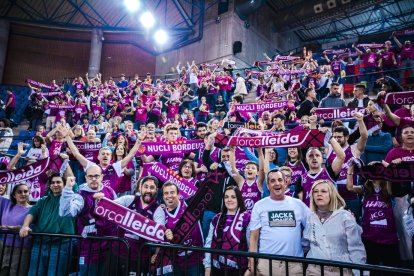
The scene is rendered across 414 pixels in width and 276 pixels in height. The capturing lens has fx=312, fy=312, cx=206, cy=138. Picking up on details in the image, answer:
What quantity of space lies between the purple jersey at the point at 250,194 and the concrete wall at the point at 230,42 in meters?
16.7

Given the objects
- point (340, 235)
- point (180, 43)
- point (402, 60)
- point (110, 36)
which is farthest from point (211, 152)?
point (110, 36)

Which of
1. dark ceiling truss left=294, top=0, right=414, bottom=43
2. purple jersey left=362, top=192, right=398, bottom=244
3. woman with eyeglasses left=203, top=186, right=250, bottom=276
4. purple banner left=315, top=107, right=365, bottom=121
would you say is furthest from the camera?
dark ceiling truss left=294, top=0, right=414, bottom=43

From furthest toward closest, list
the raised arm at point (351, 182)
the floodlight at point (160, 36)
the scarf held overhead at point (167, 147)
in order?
1. the floodlight at point (160, 36)
2. the scarf held overhead at point (167, 147)
3. the raised arm at point (351, 182)

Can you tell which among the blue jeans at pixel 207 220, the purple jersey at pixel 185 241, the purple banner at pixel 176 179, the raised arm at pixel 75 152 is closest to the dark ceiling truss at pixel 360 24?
the purple banner at pixel 176 179

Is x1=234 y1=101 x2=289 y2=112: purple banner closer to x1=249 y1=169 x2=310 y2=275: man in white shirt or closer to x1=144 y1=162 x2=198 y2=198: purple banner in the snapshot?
x1=144 y1=162 x2=198 y2=198: purple banner

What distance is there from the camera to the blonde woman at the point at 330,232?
2.78m

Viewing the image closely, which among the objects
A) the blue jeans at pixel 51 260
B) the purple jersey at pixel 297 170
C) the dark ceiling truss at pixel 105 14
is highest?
the dark ceiling truss at pixel 105 14

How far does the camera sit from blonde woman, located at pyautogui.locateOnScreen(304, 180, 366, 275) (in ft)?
9.11

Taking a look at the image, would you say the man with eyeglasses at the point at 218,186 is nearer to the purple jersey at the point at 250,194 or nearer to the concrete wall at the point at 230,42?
the purple jersey at the point at 250,194

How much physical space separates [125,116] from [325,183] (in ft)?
32.4

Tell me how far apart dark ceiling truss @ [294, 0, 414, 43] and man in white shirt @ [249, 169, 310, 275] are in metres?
22.2

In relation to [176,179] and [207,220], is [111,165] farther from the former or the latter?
[207,220]

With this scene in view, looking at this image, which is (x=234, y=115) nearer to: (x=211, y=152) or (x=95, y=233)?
(x=211, y=152)

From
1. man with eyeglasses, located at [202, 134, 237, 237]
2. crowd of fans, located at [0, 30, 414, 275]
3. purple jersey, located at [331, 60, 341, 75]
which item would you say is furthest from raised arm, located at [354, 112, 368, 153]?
purple jersey, located at [331, 60, 341, 75]
